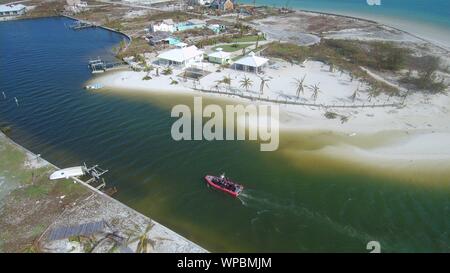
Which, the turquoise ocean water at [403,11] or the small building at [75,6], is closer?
the turquoise ocean water at [403,11]

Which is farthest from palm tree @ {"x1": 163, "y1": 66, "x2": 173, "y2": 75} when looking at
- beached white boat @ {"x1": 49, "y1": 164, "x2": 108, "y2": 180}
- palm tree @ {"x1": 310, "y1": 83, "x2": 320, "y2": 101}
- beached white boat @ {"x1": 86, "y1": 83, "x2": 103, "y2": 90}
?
beached white boat @ {"x1": 49, "y1": 164, "x2": 108, "y2": 180}

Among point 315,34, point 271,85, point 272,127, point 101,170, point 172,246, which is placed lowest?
point 172,246

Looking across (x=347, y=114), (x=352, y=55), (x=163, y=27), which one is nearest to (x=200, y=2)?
(x=163, y=27)

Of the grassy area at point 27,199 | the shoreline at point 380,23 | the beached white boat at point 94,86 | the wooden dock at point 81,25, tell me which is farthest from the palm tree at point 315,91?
the wooden dock at point 81,25

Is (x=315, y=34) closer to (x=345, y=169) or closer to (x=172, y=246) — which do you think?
(x=345, y=169)

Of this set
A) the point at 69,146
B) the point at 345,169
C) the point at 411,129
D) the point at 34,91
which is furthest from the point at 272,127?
the point at 34,91

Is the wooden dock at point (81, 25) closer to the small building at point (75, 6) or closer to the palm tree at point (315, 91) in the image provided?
the small building at point (75, 6)

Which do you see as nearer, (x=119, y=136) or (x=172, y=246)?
(x=172, y=246)
